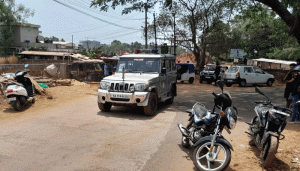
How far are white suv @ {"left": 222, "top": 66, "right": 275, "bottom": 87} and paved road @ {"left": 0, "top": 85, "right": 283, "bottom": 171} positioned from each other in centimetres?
1152

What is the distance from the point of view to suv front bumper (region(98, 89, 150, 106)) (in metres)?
7.91

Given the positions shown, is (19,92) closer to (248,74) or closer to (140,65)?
(140,65)

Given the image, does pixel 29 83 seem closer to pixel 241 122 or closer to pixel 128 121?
pixel 128 121

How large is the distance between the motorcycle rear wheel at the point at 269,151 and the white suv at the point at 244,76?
16.2 meters

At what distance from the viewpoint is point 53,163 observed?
14.5ft

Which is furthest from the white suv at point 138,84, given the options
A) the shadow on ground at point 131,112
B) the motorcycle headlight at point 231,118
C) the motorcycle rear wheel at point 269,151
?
the motorcycle rear wheel at point 269,151

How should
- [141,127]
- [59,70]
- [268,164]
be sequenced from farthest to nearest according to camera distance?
[59,70]
[141,127]
[268,164]

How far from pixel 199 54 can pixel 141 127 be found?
77.6ft

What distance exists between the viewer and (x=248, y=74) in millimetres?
20172

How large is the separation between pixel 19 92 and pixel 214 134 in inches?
275

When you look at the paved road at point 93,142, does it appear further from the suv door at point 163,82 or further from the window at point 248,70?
the window at point 248,70

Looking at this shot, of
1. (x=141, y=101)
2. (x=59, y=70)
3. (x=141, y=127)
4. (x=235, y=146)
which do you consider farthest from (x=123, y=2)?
(x=235, y=146)

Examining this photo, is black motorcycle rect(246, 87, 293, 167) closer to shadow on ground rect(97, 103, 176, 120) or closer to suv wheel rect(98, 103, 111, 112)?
shadow on ground rect(97, 103, 176, 120)

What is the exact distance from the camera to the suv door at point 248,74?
20.0m
